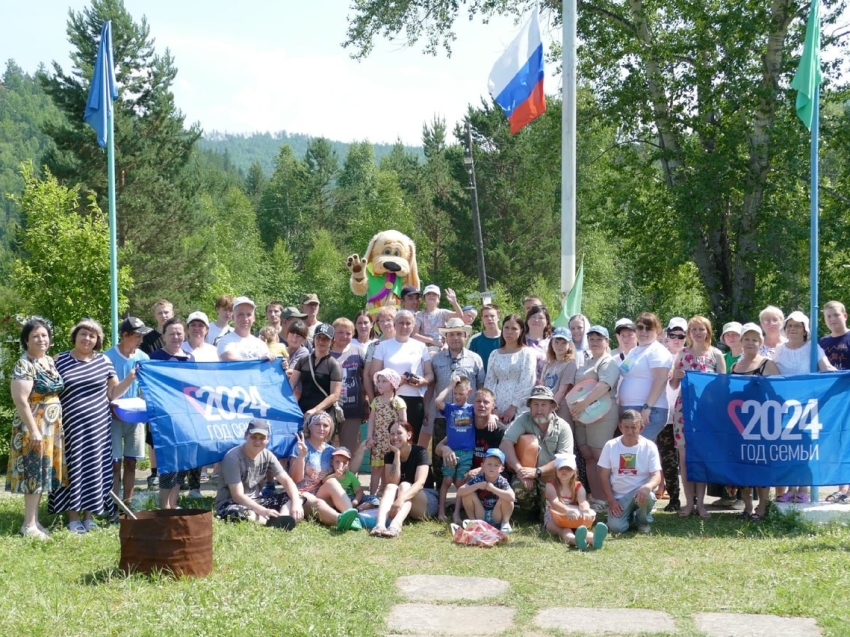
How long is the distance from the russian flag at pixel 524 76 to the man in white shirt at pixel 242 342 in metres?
4.55

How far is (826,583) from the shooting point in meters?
6.07

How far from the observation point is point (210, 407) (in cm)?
836

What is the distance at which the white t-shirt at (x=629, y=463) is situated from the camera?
800 cm

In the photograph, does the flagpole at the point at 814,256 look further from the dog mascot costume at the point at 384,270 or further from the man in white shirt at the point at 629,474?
the dog mascot costume at the point at 384,270

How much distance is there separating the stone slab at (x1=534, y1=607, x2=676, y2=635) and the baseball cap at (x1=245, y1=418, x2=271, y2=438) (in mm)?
3199

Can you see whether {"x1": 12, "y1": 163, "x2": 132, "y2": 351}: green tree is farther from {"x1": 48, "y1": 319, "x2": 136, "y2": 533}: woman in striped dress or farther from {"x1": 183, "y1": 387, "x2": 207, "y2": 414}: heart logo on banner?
{"x1": 48, "y1": 319, "x2": 136, "y2": 533}: woman in striped dress

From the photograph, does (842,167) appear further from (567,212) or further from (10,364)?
(10,364)

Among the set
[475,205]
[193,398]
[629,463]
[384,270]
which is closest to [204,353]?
[193,398]

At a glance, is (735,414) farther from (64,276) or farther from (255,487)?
(64,276)

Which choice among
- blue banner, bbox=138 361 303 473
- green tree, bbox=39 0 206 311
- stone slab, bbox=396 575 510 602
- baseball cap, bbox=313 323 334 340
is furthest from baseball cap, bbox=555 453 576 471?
green tree, bbox=39 0 206 311

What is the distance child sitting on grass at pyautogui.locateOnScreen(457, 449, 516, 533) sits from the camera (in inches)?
313

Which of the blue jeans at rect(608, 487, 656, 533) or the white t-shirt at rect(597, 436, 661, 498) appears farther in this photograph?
the white t-shirt at rect(597, 436, 661, 498)

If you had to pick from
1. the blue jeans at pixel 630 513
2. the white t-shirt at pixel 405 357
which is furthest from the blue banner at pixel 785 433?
the white t-shirt at pixel 405 357

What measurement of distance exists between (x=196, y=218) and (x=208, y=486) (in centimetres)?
2681
